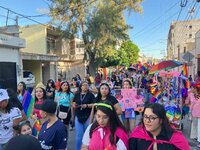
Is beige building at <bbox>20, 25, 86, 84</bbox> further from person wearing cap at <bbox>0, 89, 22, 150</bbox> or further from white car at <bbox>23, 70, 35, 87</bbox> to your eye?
person wearing cap at <bbox>0, 89, 22, 150</bbox>

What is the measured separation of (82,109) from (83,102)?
0.17 meters

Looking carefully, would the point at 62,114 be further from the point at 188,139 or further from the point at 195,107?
the point at 188,139

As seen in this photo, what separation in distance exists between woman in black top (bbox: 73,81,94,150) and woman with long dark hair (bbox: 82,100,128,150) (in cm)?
251

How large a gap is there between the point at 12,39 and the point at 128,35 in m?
13.7

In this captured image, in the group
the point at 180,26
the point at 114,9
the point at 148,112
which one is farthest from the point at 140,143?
the point at 180,26

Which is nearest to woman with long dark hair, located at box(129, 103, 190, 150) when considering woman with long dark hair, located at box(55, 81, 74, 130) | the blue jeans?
the blue jeans

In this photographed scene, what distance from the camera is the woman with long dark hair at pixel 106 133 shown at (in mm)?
2746

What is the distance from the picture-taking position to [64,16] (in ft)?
84.0

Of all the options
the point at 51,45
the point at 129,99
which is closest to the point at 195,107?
the point at 129,99

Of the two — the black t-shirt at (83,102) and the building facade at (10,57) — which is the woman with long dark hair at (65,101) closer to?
the black t-shirt at (83,102)

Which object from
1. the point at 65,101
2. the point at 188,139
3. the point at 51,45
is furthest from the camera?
the point at 51,45

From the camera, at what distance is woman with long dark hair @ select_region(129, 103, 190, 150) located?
2.44 metres

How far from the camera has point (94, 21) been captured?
25.0 metres

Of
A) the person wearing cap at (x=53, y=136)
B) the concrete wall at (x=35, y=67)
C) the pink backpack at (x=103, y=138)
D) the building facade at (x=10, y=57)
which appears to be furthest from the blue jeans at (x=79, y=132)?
the concrete wall at (x=35, y=67)
